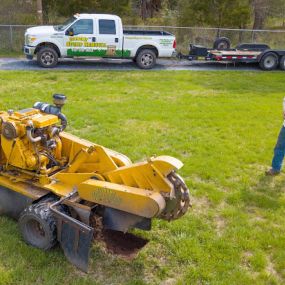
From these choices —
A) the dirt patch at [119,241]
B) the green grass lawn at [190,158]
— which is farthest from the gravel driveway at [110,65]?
the dirt patch at [119,241]

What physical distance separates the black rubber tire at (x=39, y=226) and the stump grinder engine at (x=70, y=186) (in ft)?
0.04

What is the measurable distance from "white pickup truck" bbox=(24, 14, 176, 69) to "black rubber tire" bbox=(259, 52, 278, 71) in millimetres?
3865

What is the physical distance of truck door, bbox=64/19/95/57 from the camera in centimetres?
1568

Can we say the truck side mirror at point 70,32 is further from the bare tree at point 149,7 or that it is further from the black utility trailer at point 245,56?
the bare tree at point 149,7

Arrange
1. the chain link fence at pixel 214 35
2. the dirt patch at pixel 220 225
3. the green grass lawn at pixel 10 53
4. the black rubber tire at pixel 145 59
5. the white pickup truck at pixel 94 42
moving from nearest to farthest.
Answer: the dirt patch at pixel 220 225
the white pickup truck at pixel 94 42
the black rubber tire at pixel 145 59
the green grass lawn at pixel 10 53
the chain link fence at pixel 214 35

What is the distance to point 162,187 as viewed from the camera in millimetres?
4270

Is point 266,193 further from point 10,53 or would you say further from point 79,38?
point 10,53

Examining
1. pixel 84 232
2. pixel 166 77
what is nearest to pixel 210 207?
pixel 84 232

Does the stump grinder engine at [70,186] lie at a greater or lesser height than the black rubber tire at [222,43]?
lesser

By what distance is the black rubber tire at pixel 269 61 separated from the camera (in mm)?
17517

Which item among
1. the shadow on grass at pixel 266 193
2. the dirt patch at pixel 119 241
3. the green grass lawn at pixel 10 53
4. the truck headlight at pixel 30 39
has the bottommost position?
the shadow on grass at pixel 266 193

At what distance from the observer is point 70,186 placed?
15.8ft

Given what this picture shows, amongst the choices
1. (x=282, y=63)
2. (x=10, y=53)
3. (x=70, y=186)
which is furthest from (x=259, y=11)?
(x=70, y=186)

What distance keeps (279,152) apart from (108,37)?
1054 cm
